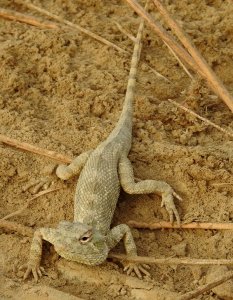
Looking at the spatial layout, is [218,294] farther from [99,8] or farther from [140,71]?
[99,8]

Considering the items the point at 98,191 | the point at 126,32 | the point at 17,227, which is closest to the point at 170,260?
the point at 98,191

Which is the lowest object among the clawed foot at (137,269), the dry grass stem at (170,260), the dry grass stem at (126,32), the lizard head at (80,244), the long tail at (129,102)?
the clawed foot at (137,269)

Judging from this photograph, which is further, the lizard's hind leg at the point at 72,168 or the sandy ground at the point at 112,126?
the lizard's hind leg at the point at 72,168

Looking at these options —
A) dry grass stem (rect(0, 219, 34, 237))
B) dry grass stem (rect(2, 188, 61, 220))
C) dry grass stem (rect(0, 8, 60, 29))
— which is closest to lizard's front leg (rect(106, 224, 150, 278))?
dry grass stem (rect(0, 219, 34, 237))

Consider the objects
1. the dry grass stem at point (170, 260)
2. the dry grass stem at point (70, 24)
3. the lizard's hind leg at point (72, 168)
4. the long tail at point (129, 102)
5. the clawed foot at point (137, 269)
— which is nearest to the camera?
the dry grass stem at point (170, 260)

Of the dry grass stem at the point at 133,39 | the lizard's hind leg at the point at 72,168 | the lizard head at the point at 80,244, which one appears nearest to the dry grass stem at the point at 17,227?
the lizard head at the point at 80,244

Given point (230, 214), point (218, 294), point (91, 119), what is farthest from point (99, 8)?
point (218, 294)

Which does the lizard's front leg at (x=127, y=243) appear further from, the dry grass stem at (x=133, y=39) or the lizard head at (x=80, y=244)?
the dry grass stem at (x=133, y=39)
